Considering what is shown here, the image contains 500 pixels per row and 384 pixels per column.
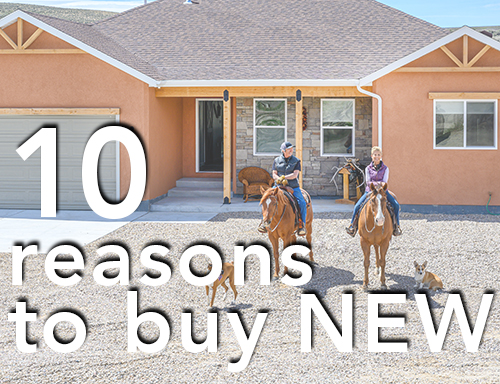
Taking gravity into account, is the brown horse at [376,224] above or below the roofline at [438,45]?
below

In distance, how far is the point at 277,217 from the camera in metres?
8.68

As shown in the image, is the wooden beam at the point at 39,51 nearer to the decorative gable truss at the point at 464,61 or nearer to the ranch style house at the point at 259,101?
the ranch style house at the point at 259,101

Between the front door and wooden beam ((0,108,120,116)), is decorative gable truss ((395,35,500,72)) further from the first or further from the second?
wooden beam ((0,108,120,116))

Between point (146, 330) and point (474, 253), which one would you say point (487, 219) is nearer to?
point (474, 253)

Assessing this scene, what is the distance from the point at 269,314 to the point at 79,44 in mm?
9553

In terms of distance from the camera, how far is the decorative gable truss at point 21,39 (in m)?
14.9

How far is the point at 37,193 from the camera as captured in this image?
1564 centimetres

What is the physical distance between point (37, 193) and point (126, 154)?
2.46 metres

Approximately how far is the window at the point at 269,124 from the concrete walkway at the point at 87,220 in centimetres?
163

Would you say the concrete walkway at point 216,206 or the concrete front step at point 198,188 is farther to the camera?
the concrete front step at point 198,188

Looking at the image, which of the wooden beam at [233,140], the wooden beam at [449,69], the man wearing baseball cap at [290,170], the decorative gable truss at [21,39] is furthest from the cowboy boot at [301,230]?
the decorative gable truss at [21,39]

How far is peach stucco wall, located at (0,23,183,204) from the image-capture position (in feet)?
49.1

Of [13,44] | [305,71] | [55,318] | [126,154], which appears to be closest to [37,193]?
[126,154]

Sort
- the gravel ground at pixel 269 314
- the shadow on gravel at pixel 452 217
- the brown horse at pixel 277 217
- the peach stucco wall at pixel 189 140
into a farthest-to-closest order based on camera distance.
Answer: the peach stucco wall at pixel 189 140 → the shadow on gravel at pixel 452 217 → the brown horse at pixel 277 217 → the gravel ground at pixel 269 314
